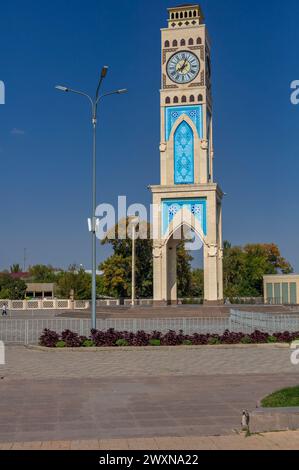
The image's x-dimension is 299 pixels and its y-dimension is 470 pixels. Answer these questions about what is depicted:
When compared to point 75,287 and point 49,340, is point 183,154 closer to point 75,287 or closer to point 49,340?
point 75,287

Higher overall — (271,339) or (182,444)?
(271,339)

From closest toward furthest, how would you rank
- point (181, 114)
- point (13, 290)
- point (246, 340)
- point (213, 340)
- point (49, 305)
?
1. point (213, 340)
2. point (246, 340)
3. point (181, 114)
4. point (49, 305)
5. point (13, 290)

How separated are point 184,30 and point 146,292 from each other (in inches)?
1011

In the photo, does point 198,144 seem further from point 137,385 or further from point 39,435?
point 39,435

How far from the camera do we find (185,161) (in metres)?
44.6

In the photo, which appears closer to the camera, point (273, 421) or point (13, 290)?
point (273, 421)

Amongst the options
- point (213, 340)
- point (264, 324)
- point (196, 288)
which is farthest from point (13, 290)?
point (213, 340)

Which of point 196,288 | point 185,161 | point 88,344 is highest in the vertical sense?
point 185,161

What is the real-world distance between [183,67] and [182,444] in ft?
137

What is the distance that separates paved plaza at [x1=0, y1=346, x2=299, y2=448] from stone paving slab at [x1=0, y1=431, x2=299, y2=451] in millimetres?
60

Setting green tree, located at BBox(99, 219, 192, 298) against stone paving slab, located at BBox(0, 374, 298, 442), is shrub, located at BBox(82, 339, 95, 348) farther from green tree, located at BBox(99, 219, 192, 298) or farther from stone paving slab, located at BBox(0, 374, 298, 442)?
green tree, located at BBox(99, 219, 192, 298)

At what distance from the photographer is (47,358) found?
15898mm

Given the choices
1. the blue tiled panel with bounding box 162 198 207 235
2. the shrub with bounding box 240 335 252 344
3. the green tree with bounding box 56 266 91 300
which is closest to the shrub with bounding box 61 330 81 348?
the shrub with bounding box 240 335 252 344

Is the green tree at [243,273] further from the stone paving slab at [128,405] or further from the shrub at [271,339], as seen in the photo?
the stone paving slab at [128,405]
